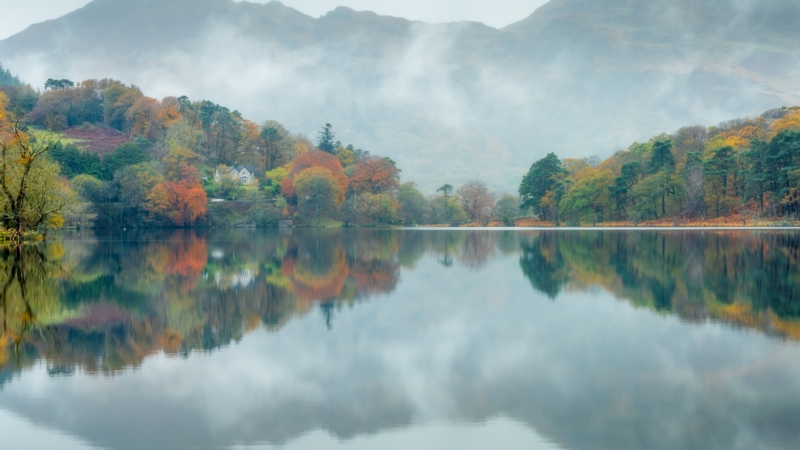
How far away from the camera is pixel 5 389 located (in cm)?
859

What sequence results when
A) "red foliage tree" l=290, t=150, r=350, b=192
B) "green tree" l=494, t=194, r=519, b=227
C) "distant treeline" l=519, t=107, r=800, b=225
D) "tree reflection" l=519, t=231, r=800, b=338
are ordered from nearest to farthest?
"tree reflection" l=519, t=231, r=800, b=338, "distant treeline" l=519, t=107, r=800, b=225, "red foliage tree" l=290, t=150, r=350, b=192, "green tree" l=494, t=194, r=519, b=227

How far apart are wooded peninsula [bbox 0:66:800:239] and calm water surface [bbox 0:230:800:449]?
24.4 metres

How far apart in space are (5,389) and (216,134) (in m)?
117

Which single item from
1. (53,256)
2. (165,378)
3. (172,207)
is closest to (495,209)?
(172,207)

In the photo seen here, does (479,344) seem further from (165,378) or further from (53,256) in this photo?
(53,256)

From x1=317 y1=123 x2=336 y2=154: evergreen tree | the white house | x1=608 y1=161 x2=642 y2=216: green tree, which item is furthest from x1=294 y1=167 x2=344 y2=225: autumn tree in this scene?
x1=608 y1=161 x2=642 y2=216: green tree

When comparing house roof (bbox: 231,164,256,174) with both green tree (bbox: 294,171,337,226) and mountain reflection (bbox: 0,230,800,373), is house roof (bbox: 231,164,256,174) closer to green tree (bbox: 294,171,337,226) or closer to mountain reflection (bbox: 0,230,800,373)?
green tree (bbox: 294,171,337,226)

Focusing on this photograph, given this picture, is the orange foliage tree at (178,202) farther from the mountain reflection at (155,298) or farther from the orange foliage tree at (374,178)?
the mountain reflection at (155,298)

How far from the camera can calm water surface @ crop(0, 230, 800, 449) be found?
7195 mm

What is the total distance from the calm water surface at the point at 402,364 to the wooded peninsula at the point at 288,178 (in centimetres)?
2438

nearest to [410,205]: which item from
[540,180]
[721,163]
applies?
[540,180]

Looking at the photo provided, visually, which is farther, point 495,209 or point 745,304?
point 495,209

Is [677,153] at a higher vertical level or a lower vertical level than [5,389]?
higher

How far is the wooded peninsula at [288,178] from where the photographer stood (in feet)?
212
